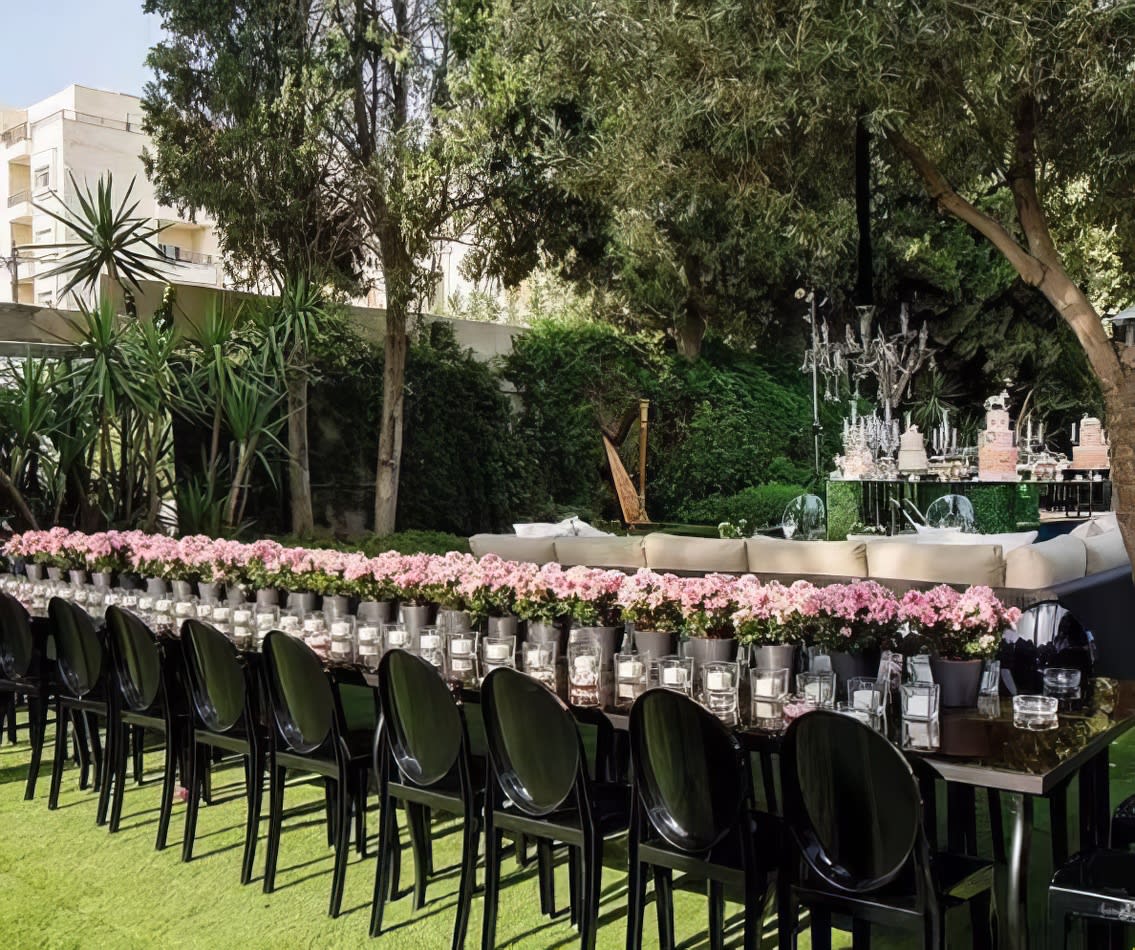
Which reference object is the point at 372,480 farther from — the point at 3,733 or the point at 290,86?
the point at 3,733

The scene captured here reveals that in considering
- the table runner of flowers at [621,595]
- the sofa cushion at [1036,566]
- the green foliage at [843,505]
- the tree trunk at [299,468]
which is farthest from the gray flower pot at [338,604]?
the green foliage at [843,505]

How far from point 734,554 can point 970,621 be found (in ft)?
10.4

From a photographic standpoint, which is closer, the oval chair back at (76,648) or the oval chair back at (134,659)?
the oval chair back at (134,659)

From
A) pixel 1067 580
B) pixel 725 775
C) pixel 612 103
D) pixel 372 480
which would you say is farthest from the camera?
pixel 372 480

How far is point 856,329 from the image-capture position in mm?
17641

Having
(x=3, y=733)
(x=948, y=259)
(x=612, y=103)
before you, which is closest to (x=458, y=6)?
(x=612, y=103)

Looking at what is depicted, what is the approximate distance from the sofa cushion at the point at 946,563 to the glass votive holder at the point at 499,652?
277 cm

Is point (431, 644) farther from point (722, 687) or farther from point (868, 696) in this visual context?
point (868, 696)

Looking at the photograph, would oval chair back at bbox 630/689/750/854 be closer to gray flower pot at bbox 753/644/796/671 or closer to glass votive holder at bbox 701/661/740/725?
glass votive holder at bbox 701/661/740/725

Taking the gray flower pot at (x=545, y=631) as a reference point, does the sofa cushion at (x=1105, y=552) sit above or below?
above

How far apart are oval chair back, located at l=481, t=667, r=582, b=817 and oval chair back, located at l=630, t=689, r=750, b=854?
17cm

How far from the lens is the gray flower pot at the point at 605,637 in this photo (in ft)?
10.7

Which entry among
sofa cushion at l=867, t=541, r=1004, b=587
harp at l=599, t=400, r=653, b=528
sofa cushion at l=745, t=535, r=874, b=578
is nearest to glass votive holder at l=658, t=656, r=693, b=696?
sofa cushion at l=867, t=541, r=1004, b=587

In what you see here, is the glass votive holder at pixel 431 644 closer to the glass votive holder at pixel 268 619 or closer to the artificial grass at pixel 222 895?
the artificial grass at pixel 222 895
